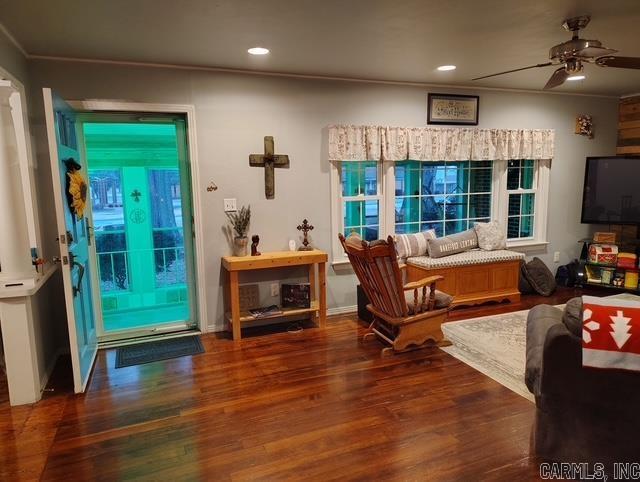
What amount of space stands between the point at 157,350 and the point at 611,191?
5.46m

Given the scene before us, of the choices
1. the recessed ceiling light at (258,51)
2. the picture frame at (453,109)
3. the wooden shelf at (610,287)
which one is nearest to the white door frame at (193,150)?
the recessed ceiling light at (258,51)

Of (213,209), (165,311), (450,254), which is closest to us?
(213,209)

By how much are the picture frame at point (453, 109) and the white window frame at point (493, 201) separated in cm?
69

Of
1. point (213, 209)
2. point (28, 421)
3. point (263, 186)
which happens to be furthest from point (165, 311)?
point (28, 421)

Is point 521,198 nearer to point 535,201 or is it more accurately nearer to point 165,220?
point 535,201

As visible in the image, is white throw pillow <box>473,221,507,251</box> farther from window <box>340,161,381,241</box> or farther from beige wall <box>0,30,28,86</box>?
beige wall <box>0,30,28,86</box>

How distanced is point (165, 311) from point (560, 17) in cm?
467

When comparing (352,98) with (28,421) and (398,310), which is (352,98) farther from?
(28,421)

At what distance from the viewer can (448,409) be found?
2.68 meters

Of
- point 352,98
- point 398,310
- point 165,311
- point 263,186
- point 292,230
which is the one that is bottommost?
point 165,311

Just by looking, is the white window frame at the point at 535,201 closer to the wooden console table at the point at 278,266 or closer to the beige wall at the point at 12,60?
the wooden console table at the point at 278,266

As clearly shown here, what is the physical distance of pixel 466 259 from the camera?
4.65 meters

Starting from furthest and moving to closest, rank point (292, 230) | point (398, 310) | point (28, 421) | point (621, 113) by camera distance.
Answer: point (621, 113)
point (292, 230)
point (398, 310)
point (28, 421)

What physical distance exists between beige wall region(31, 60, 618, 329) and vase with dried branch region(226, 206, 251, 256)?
0.08 metres
